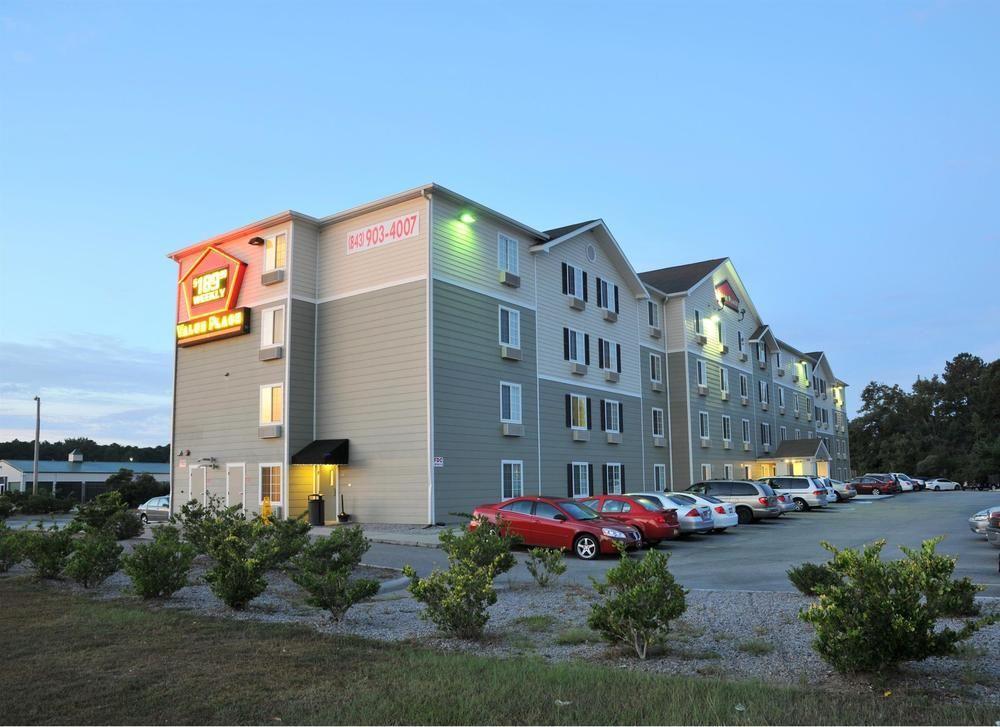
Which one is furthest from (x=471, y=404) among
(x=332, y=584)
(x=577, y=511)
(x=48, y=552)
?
(x=332, y=584)

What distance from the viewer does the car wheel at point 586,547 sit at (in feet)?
58.1

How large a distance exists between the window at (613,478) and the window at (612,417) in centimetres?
169

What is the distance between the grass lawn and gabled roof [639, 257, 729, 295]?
37.5m

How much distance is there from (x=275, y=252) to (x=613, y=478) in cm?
1748

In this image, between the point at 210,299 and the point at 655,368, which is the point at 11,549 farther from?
the point at 655,368

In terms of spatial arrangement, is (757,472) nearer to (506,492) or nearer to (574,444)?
(574,444)

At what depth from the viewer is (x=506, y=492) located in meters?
28.8

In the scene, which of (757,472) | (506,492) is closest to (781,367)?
(757,472)

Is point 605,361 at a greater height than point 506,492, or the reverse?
point 605,361

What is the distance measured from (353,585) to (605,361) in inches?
1083

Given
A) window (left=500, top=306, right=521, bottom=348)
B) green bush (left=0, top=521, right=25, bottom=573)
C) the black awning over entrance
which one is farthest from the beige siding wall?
green bush (left=0, top=521, right=25, bottom=573)

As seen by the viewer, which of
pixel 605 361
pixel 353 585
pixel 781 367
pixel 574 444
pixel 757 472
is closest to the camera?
pixel 353 585

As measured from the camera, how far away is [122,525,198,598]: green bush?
11.0 m

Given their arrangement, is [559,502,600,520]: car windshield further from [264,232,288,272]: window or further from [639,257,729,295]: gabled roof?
[639,257,729,295]: gabled roof
